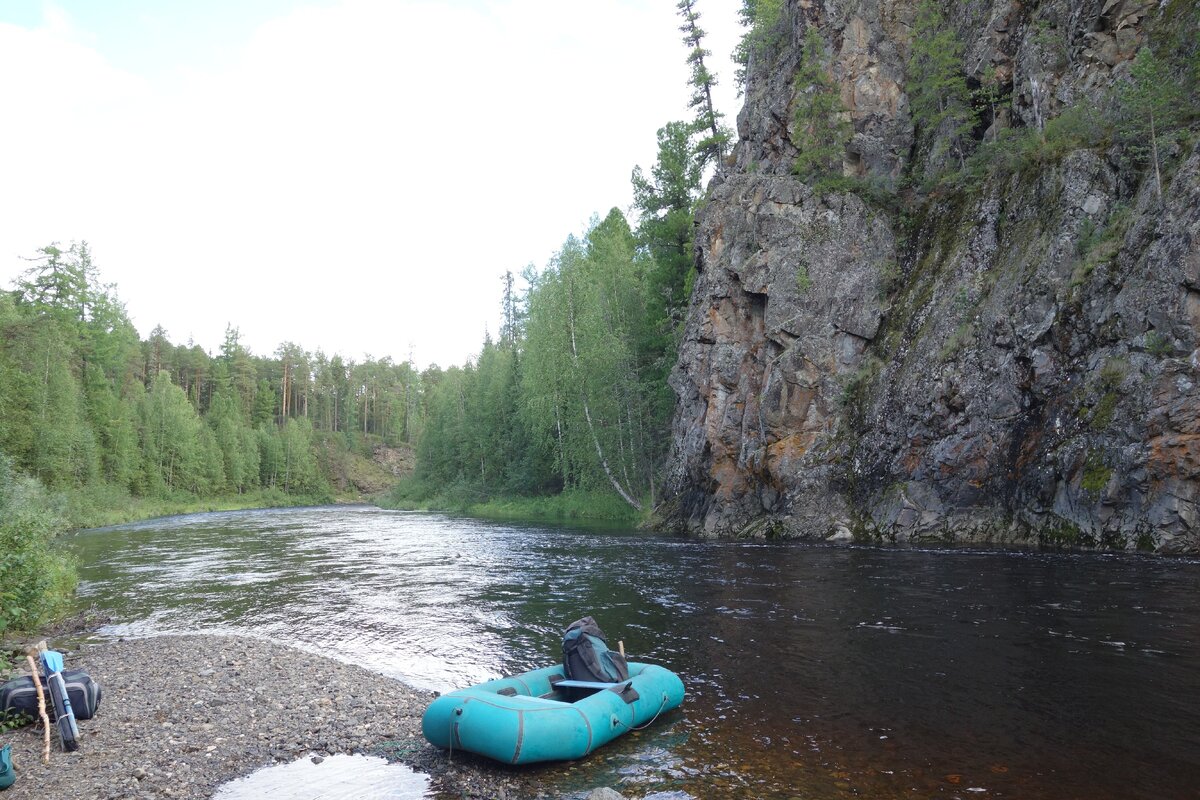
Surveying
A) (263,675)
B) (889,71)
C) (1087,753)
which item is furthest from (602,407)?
(1087,753)

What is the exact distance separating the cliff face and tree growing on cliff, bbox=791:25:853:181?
812 mm

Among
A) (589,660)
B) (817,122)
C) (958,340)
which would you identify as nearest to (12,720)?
(589,660)

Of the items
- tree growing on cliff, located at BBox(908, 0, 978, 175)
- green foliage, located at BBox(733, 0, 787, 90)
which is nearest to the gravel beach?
tree growing on cliff, located at BBox(908, 0, 978, 175)

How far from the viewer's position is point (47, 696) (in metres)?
8.31

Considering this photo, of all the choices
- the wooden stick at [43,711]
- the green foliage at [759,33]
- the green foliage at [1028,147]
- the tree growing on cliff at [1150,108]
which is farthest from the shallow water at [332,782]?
the green foliage at [759,33]

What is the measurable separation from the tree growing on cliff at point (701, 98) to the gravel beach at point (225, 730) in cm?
3675

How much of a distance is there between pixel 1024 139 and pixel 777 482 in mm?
14824

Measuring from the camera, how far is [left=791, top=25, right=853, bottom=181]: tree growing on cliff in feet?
102

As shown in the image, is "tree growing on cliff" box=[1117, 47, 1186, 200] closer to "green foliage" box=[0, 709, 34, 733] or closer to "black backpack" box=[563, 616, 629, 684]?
"black backpack" box=[563, 616, 629, 684]

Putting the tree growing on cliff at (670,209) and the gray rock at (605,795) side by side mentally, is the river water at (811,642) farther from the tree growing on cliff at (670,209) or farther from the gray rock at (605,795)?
the tree growing on cliff at (670,209)

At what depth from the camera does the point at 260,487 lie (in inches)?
3012

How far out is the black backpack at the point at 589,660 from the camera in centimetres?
873

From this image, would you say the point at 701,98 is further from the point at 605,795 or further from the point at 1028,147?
the point at 605,795

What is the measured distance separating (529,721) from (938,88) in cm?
3072
